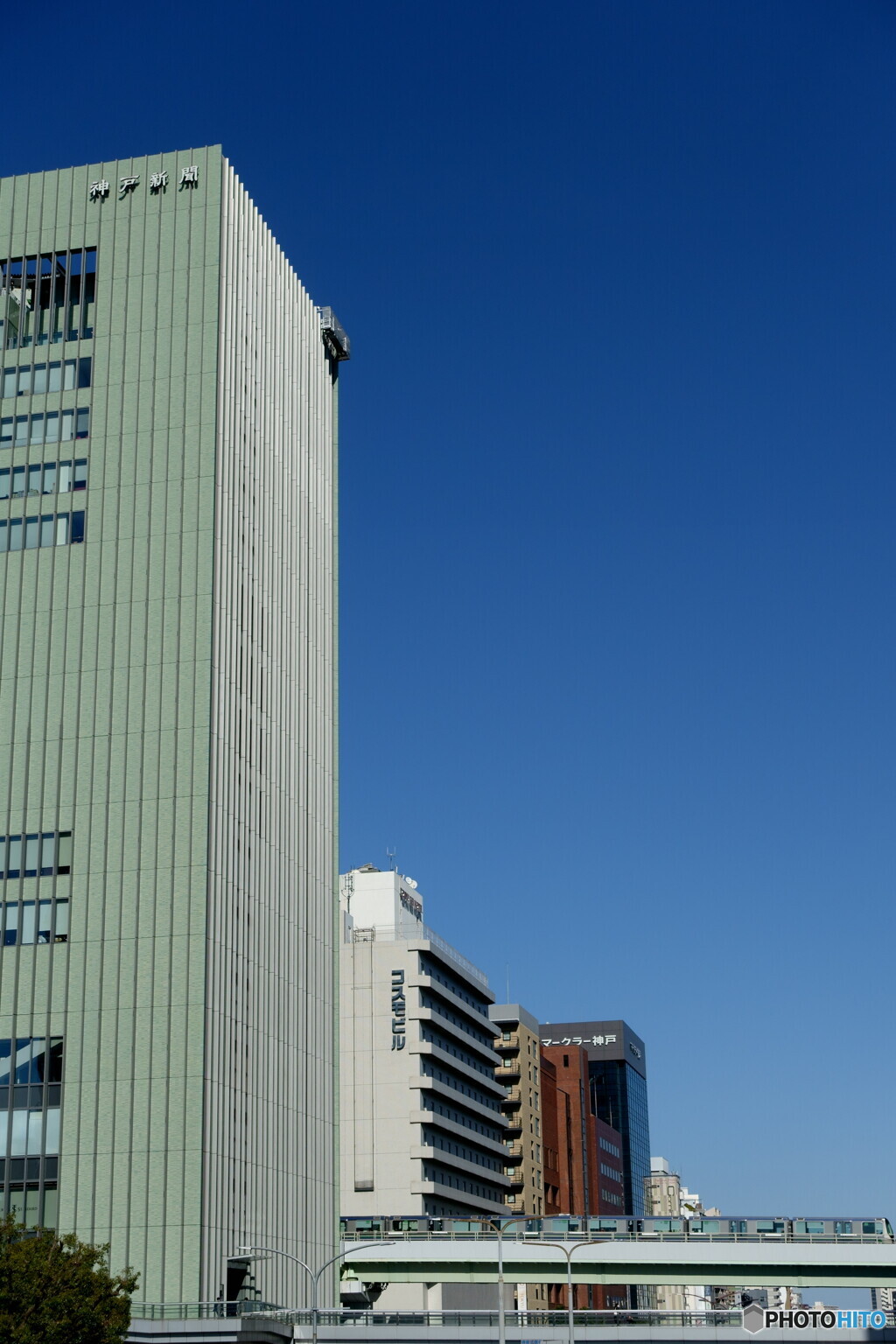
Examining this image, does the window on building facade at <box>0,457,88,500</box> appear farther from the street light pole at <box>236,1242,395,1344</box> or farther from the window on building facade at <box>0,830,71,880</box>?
the street light pole at <box>236,1242,395,1344</box>

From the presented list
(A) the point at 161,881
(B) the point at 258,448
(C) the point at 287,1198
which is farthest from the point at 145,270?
(C) the point at 287,1198

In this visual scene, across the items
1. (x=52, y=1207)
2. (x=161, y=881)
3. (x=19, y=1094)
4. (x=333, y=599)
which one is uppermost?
(x=333, y=599)

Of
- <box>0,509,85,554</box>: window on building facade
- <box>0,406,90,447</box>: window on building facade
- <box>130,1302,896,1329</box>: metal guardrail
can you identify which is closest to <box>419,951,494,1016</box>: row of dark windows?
<box>130,1302,896,1329</box>: metal guardrail

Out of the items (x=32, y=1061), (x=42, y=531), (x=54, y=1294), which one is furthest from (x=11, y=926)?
(x=54, y=1294)

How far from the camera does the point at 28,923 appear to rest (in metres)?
81.8

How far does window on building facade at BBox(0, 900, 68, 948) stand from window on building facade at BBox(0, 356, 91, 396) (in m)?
28.7

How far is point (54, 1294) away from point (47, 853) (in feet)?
82.5

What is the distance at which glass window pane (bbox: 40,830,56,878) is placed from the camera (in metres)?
82.4

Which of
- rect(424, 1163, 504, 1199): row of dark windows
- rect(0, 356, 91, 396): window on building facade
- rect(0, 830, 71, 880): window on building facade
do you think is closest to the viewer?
rect(0, 830, 71, 880): window on building facade

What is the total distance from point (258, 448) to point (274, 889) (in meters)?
25.2

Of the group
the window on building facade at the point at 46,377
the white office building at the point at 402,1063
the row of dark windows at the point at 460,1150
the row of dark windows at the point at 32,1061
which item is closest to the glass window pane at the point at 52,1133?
the row of dark windows at the point at 32,1061

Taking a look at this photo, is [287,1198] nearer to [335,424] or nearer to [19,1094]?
[19,1094]

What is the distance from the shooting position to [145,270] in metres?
91.6

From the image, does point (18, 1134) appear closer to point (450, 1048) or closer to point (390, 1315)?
point (390, 1315)
